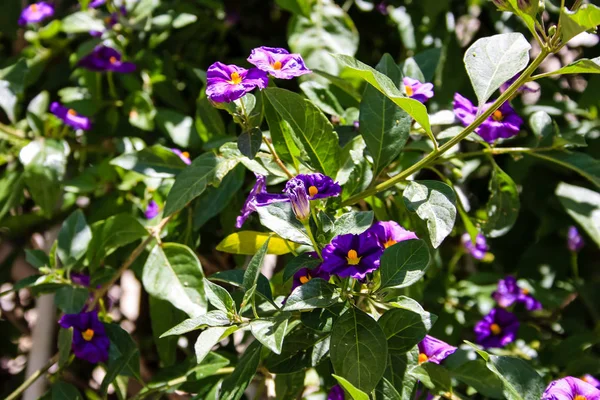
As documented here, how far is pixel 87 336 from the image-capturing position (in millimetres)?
1011

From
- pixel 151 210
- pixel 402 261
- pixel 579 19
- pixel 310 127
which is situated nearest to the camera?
pixel 579 19

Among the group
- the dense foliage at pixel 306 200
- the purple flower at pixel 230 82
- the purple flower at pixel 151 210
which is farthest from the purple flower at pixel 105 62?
the purple flower at pixel 230 82

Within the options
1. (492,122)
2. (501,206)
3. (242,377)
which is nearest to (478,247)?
(501,206)

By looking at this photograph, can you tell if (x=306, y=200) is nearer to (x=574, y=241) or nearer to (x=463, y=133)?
(x=463, y=133)

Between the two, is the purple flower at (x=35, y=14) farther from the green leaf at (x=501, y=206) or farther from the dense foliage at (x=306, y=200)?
the green leaf at (x=501, y=206)

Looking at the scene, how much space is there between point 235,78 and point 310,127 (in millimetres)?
111

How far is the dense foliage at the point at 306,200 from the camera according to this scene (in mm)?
792

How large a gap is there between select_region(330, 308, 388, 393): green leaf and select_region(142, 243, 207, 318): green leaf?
0.26 meters

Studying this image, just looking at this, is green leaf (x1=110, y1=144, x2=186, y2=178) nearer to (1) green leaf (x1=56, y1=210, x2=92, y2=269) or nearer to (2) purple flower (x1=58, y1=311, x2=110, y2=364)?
(1) green leaf (x1=56, y1=210, x2=92, y2=269)

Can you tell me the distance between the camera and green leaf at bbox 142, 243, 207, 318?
0.98 m

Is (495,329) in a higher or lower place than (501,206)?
lower

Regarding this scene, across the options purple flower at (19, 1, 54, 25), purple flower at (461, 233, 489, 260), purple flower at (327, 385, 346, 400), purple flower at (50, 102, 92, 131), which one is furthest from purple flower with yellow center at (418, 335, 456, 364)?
purple flower at (19, 1, 54, 25)

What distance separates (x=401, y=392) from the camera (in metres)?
0.84

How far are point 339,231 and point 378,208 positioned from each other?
23 cm
